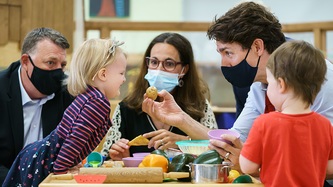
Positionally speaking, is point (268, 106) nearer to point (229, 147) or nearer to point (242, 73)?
point (242, 73)

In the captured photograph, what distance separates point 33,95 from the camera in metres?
3.54

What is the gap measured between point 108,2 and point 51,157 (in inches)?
201

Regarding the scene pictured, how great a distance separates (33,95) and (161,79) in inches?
29.8

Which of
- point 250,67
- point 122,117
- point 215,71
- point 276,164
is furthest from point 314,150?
point 215,71

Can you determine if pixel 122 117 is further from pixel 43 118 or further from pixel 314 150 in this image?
pixel 314 150

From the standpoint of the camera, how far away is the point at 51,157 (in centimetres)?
255

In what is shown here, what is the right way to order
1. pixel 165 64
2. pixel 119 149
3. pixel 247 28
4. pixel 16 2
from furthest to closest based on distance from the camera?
1. pixel 16 2
2. pixel 165 64
3. pixel 119 149
4. pixel 247 28

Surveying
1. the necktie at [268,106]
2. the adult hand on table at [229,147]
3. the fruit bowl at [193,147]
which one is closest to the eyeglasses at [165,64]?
the necktie at [268,106]

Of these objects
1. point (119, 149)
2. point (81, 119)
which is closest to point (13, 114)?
point (119, 149)

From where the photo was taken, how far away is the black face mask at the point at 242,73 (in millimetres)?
2893

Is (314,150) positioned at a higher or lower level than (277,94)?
lower

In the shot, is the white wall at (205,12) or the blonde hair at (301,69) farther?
the white wall at (205,12)

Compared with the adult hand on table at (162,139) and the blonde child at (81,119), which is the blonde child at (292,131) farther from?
the adult hand on table at (162,139)

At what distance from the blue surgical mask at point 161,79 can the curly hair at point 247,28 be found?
27.6 inches
